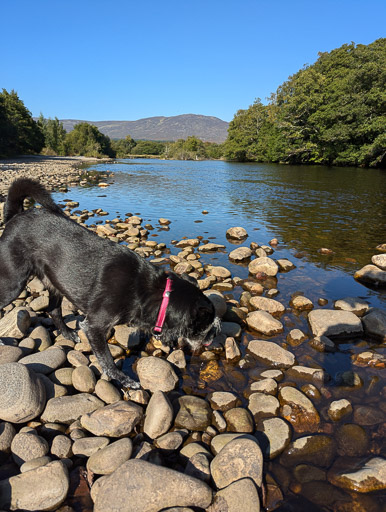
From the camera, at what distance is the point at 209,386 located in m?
4.50

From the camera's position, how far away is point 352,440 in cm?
359

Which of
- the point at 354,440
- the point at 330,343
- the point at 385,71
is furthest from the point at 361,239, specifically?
the point at 385,71

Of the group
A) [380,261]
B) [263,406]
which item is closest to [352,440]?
[263,406]

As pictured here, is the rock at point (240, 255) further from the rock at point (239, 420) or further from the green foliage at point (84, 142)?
the green foliage at point (84, 142)

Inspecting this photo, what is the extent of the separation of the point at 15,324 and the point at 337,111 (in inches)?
2479

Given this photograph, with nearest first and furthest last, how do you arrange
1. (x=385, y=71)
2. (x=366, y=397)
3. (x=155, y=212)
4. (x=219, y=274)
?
(x=366, y=397)
(x=219, y=274)
(x=155, y=212)
(x=385, y=71)

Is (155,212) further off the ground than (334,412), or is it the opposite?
(155,212)

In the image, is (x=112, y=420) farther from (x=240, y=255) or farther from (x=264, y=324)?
(x=240, y=255)

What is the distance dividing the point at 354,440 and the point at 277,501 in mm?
1326

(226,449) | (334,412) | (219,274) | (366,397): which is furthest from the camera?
(219,274)

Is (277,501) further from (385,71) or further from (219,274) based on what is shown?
(385,71)

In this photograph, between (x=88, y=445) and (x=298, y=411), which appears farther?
(x=298, y=411)

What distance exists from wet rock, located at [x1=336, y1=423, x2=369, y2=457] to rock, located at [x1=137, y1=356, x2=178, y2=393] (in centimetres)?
226

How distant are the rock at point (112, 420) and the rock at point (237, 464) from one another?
1.10 meters
